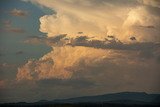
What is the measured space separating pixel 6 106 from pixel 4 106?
8.08 ft

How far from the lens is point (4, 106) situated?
185 meters

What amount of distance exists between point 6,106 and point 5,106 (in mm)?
842

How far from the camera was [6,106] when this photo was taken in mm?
187125

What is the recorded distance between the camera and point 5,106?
186 meters

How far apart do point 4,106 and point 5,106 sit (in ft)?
5.42
